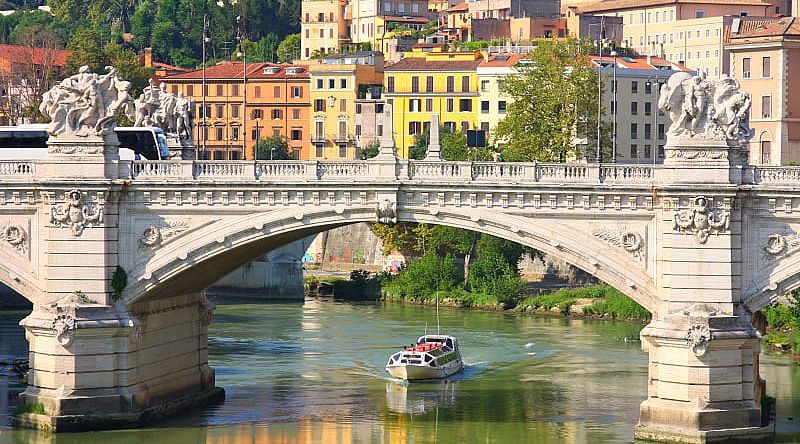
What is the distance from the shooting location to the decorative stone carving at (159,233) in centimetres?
3375

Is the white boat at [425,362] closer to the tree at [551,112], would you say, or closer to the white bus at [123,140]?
the white bus at [123,140]

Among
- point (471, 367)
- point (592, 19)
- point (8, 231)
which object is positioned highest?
point (592, 19)

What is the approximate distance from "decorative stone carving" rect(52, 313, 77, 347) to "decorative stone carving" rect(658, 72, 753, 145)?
37.4ft

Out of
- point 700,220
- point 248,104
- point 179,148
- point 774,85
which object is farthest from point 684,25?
point 700,220

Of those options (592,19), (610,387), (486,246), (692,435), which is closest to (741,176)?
(692,435)

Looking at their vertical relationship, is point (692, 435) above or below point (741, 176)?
below

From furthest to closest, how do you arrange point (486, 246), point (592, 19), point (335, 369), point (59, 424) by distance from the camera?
1. point (592, 19)
2. point (486, 246)
3. point (335, 369)
4. point (59, 424)

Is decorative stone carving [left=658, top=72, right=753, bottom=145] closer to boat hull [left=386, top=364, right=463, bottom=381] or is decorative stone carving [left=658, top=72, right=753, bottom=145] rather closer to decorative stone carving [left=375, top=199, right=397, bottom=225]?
decorative stone carving [left=375, top=199, right=397, bottom=225]

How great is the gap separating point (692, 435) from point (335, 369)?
1395 cm

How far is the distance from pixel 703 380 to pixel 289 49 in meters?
81.6

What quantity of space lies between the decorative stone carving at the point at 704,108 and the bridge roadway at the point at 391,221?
50 centimetres

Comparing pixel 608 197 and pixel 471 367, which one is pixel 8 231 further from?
pixel 471 367

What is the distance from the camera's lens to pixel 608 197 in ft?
106

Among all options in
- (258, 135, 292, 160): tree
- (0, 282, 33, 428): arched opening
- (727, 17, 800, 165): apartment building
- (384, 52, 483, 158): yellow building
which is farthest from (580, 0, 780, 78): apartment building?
(0, 282, 33, 428): arched opening
